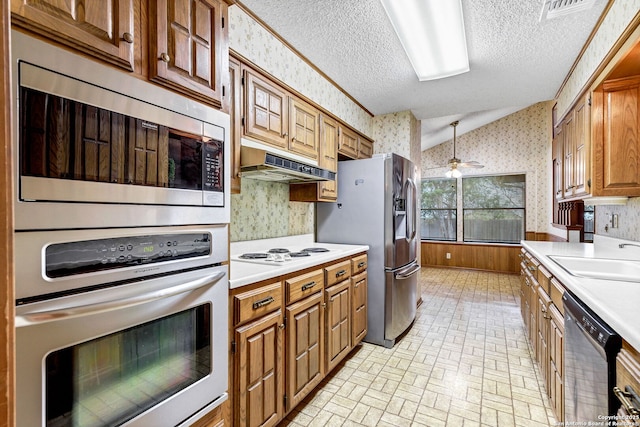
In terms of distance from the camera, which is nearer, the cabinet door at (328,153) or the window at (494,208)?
the cabinet door at (328,153)

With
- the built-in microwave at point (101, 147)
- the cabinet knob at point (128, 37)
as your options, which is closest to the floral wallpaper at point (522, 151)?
the built-in microwave at point (101, 147)

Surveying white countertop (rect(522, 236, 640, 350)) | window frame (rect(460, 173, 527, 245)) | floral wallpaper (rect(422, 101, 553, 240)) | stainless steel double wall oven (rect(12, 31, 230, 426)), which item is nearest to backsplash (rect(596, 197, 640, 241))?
white countertop (rect(522, 236, 640, 350))

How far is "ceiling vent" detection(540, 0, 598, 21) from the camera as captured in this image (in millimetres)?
1789

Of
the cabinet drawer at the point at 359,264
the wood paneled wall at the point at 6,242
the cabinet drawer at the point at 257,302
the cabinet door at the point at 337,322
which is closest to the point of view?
the wood paneled wall at the point at 6,242

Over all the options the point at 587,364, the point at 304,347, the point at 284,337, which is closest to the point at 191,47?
the point at 284,337

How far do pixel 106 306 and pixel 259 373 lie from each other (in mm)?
901

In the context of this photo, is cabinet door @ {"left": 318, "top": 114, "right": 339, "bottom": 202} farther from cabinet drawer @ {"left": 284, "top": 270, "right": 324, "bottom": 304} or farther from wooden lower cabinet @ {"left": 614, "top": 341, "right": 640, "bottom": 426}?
wooden lower cabinet @ {"left": 614, "top": 341, "right": 640, "bottom": 426}

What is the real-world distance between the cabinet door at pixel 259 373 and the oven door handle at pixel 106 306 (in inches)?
15.9

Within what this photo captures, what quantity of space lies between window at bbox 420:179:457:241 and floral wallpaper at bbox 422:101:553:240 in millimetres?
184

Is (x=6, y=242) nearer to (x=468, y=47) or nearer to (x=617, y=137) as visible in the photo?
(x=468, y=47)

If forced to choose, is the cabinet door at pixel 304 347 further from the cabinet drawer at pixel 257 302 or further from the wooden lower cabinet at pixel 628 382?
the wooden lower cabinet at pixel 628 382

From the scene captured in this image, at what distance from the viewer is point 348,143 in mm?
3209

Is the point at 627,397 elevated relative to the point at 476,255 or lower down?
elevated

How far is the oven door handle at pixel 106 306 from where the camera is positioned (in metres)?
0.71
